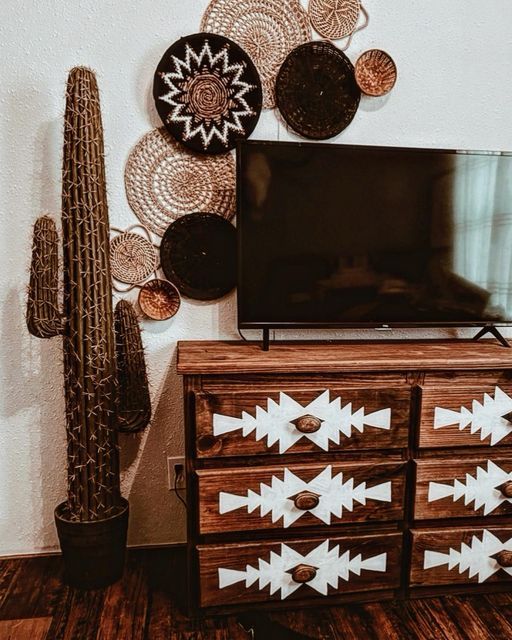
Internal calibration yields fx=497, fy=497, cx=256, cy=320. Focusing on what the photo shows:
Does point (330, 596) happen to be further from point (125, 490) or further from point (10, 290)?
point (10, 290)

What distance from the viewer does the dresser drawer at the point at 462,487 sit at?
1.47m

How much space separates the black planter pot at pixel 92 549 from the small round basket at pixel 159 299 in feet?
2.14

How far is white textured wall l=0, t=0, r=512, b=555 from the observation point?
159 cm

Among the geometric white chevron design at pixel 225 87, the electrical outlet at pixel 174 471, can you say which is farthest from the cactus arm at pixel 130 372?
the geometric white chevron design at pixel 225 87

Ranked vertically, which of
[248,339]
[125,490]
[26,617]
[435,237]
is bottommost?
[26,617]

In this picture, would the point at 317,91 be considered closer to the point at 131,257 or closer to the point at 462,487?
the point at 131,257

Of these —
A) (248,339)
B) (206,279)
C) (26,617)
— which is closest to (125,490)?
(26,617)

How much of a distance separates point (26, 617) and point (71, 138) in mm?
1412

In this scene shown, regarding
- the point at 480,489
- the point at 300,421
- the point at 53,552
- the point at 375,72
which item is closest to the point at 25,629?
the point at 53,552

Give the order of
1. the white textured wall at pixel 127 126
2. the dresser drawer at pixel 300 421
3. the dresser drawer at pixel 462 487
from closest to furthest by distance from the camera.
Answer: the dresser drawer at pixel 300 421, the dresser drawer at pixel 462 487, the white textured wall at pixel 127 126

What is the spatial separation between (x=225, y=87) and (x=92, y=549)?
1.54m

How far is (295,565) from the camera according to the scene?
4.74 ft

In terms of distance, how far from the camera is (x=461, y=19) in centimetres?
177

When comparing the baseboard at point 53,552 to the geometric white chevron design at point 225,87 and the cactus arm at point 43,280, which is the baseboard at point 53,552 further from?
the geometric white chevron design at point 225,87
